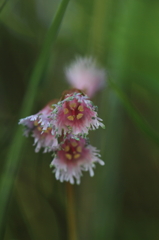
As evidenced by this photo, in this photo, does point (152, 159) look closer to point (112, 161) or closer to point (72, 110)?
point (112, 161)

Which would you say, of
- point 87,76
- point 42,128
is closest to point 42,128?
point 42,128

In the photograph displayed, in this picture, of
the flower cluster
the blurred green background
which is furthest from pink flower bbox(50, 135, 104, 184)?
the blurred green background

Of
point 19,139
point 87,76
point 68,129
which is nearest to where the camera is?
point 68,129

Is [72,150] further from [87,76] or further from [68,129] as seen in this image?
[87,76]

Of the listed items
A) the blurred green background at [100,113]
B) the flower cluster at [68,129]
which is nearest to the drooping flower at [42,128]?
the flower cluster at [68,129]

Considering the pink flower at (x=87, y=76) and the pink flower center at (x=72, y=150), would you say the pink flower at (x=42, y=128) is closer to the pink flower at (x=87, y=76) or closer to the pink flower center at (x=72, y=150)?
the pink flower center at (x=72, y=150)

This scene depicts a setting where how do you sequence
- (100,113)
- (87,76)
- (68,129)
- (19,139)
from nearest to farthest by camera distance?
(68,129) → (19,139) → (87,76) → (100,113)

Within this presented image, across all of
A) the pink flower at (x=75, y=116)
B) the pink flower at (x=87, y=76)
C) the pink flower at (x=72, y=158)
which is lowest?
the pink flower at (x=72, y=158)
